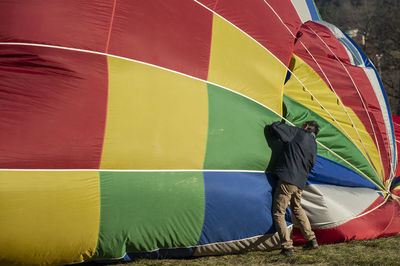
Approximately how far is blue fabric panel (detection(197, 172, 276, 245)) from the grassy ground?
18 cm

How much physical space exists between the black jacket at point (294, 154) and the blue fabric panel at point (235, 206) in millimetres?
210

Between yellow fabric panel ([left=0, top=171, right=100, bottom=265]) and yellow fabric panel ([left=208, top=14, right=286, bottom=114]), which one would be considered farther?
yellow fabric panel ([left=208, top=14, right=286, bottom=114])

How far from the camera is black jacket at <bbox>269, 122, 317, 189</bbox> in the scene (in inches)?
175

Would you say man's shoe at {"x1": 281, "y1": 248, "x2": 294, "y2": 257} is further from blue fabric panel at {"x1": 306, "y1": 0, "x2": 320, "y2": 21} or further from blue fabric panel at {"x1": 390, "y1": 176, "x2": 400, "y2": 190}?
blue fabric panel at {"x1": 306, "y1": 0, "x2": 320, "y2": 21}

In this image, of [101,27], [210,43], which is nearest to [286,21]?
[210,43]

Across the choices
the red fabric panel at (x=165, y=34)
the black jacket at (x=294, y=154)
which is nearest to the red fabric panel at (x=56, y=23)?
the red fabric panel at (x=165, y=34)

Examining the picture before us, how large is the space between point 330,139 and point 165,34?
190 centimetres

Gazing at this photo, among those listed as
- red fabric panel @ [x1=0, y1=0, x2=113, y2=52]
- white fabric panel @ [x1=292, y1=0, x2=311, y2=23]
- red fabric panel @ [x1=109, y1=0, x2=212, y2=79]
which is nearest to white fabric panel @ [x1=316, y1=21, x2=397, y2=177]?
white fabric panel @ [x1=292, y1=0, x2=311, y2=23]

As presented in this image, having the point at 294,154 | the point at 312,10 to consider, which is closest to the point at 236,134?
the point at 294,154

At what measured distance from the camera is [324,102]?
5141mm

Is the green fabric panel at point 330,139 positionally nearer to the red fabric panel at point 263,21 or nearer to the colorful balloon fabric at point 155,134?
the colorful balloon fabric at point 155,134

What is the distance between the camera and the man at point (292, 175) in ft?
14.6

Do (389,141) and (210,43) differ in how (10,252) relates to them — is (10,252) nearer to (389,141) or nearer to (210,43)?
(210,43)

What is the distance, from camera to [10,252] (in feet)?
12.3
